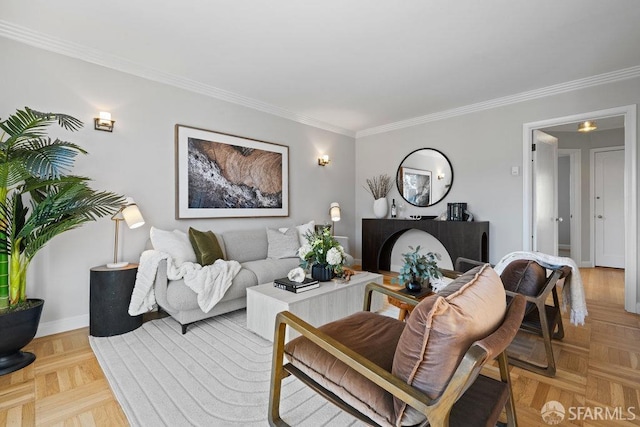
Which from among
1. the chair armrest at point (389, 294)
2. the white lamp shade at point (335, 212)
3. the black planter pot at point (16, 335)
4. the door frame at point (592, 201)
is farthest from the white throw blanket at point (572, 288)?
the door frame at point (592, 201)

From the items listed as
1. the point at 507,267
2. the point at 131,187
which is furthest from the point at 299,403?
the point at 131,187

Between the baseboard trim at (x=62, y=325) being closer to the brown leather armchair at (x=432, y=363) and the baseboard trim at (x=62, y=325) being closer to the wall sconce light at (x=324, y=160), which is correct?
the brown leather armchair at (x=432, y=363)

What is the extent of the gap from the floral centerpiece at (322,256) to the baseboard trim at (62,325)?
2115mm

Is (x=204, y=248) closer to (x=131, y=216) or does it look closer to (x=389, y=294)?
(x=131, y=216)

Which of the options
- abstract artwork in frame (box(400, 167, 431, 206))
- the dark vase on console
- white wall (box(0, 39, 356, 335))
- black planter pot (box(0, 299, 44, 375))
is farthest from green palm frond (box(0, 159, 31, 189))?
abstract artwork in frame (box(400, 167, 431, 206))

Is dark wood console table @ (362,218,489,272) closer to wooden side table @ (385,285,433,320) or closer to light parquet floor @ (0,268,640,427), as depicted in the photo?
light parquet floor @ (0,268,640,427)

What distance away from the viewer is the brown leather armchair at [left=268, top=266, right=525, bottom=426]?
0.91 meters

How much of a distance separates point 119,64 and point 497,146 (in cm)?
459

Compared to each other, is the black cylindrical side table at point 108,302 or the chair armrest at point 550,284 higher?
the chair armrest at point 550,284

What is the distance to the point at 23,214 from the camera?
7.14 feet

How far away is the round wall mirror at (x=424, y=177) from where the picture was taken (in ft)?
14.9

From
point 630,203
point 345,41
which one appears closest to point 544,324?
point 630,203

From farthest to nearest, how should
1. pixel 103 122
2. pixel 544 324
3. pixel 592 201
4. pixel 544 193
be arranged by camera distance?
pixel 592 201 → pixel 544 193 → pixel 103 122 → pixel 544 324

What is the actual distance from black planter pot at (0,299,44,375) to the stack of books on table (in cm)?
173
